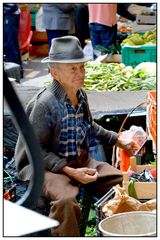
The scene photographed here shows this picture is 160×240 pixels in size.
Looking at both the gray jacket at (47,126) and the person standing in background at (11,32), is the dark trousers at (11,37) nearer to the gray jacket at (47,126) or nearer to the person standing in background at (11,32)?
the person standing in background at (11,32)

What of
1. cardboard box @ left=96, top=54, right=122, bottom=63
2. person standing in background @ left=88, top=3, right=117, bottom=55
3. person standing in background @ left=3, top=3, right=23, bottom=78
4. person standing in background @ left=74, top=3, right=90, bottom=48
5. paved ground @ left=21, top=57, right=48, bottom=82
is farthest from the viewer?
person standing in background @ left=74, top=3, right=90, bottom=48

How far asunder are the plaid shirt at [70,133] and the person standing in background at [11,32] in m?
6.31

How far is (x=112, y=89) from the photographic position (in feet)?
19.6

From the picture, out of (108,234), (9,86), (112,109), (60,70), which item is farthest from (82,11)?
(9,86)

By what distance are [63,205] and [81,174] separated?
21 cm

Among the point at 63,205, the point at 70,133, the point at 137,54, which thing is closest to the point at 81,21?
the point at 137,54

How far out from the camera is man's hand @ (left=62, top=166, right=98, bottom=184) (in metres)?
3.44

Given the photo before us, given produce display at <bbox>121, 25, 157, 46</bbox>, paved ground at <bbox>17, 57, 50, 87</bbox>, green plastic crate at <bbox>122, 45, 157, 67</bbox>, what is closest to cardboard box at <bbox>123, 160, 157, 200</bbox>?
green plastic crate at <bbox>122, 45, 157, 67</bbox>

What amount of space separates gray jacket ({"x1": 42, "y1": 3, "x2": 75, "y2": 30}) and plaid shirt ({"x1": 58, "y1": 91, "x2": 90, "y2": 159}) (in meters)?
5.61

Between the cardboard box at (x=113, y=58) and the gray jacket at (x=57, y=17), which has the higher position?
the gray jacket at (x=57, y=17)

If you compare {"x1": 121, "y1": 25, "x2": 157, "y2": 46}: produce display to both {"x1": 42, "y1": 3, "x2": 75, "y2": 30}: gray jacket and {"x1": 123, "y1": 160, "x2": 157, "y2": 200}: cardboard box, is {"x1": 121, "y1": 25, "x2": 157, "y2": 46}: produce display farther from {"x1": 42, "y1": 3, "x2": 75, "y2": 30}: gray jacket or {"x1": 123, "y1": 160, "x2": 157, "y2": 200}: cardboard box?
{"x1": 123, "y1": 160, "x2": 157, "y2": 200}: cardboard box

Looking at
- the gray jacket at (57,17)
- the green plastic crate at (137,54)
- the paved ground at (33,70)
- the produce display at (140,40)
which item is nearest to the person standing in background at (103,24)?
the produce display at (140,40)

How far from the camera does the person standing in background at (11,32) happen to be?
386 inches

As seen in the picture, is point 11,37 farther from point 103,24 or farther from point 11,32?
point 103,24
